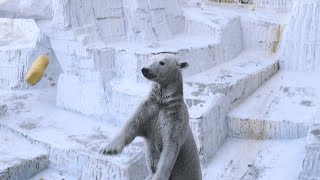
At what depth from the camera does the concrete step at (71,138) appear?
4.24m

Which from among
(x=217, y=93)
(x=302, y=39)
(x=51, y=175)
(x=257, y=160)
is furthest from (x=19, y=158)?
(x=302, y=39)

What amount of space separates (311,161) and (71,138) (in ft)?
7.44

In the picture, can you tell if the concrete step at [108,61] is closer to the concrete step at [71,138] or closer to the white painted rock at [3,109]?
the concrete step at [71,138]

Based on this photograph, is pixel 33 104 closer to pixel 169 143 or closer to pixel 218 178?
pixel 218 178

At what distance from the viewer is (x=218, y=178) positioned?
4395 millimetres

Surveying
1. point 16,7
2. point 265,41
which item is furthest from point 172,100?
point 265,41

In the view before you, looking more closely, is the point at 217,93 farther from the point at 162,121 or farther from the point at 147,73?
the point at 147,73

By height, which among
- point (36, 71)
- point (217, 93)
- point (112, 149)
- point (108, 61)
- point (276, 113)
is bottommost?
point (276, 113)

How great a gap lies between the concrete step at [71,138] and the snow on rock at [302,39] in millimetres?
2721

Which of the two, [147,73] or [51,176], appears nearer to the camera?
[147,73]

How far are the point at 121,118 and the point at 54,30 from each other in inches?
51.6

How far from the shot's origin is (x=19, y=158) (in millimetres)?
4445

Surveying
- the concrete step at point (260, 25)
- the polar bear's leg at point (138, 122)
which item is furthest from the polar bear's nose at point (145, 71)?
the concrete step at point (260, 25)

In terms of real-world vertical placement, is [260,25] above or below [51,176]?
above
